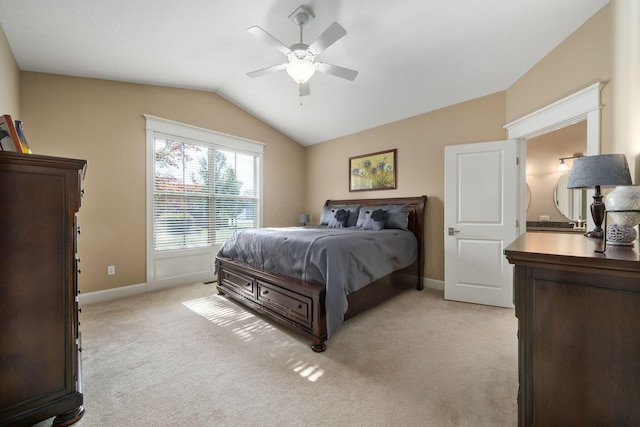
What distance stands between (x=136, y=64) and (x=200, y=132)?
3.89 ft

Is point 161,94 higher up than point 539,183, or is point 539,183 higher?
point 161,94

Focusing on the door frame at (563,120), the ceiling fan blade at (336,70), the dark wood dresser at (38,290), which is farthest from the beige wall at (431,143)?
the dark wood dresser at (38,290)

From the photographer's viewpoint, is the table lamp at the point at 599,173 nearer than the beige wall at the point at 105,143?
Yes

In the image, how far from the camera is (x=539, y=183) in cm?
446

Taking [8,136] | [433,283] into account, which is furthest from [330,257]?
[433,283]

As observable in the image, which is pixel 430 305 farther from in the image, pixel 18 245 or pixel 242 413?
pixel 18 245

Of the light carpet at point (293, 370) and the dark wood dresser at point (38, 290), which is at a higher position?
the dark wood dresser at point (38, 290)

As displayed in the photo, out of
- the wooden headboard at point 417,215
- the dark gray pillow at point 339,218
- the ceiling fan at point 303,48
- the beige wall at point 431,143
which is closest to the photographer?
the ceiling fan at point 303,48

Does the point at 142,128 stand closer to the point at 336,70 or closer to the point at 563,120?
the point at 336,70

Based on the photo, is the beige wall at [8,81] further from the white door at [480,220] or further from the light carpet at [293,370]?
the white door at [480,220]

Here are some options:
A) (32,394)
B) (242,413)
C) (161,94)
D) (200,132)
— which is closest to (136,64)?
(161,94)

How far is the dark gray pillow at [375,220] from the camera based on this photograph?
374cm

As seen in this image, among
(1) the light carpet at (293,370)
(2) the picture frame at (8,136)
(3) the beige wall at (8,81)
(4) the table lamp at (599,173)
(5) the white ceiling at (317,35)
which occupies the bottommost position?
(1) the light carpet at (293,370)

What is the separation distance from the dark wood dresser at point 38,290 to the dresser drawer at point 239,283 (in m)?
1.58
